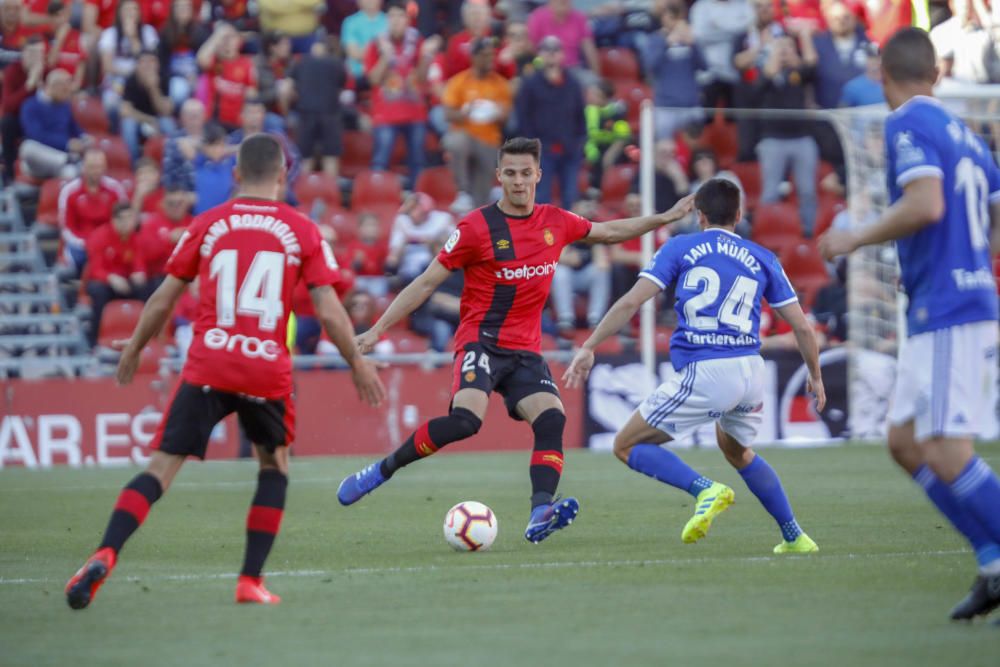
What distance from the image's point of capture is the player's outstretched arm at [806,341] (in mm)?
8859

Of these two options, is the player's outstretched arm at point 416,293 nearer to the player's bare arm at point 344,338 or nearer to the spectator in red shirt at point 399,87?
the player's bare arm at point 344,338

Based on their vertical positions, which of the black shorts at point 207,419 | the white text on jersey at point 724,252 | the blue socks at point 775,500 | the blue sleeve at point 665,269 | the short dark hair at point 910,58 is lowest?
the blue socks at point 775,500

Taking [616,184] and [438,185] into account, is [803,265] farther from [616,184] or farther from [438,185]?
[438,185]

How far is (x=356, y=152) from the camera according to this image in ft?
71.4

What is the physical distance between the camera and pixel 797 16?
22.1 meters

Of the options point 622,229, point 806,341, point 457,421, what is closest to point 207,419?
point 457,421

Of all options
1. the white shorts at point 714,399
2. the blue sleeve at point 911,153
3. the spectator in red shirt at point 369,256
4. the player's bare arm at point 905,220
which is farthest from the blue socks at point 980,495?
the spectator in red shirt at point 369,256

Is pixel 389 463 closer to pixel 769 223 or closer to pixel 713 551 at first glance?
pixel 713 551

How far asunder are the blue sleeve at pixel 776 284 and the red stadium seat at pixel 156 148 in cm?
1313

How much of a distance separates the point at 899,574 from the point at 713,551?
1399 mm

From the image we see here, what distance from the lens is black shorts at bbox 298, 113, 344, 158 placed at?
2048 cm

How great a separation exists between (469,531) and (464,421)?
2.64 ft

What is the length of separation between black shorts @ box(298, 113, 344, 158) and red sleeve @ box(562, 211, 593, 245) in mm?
10903

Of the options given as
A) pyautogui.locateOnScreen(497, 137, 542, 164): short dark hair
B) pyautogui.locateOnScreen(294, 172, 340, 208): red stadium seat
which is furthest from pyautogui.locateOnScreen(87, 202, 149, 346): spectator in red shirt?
pyautogui.locateOnScreen(497, 137, 542, 164): short dark hair
